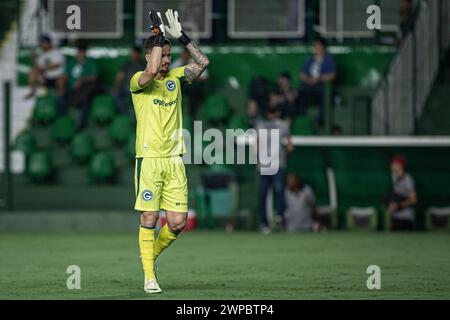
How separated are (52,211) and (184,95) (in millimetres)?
3619

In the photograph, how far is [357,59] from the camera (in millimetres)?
23875

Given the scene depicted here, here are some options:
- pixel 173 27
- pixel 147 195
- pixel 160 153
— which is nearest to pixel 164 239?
pixel 147 195

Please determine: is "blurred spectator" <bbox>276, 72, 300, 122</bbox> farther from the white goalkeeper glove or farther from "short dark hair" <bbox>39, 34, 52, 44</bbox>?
the white goalkeeper glove

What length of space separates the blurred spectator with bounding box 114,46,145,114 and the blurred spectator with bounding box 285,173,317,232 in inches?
156

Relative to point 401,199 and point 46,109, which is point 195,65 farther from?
point 46,109

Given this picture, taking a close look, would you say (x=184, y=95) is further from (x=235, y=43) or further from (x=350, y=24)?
(x=350, y=24)

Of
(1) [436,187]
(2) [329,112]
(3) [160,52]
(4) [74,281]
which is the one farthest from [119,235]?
(3) [160,52]

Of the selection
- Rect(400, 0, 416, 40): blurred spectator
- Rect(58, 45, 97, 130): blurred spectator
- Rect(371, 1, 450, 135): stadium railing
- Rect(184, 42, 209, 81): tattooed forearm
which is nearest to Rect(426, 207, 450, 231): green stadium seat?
Rect(371, 1, 450, 135): stadium railing

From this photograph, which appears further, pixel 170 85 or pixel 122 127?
pixel 122 127

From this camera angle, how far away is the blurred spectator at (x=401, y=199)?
65.9ft

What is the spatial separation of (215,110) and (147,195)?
12.2m

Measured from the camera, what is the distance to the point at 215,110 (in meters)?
22.8

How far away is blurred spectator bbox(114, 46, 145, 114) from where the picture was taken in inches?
888

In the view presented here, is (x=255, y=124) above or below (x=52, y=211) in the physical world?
above
